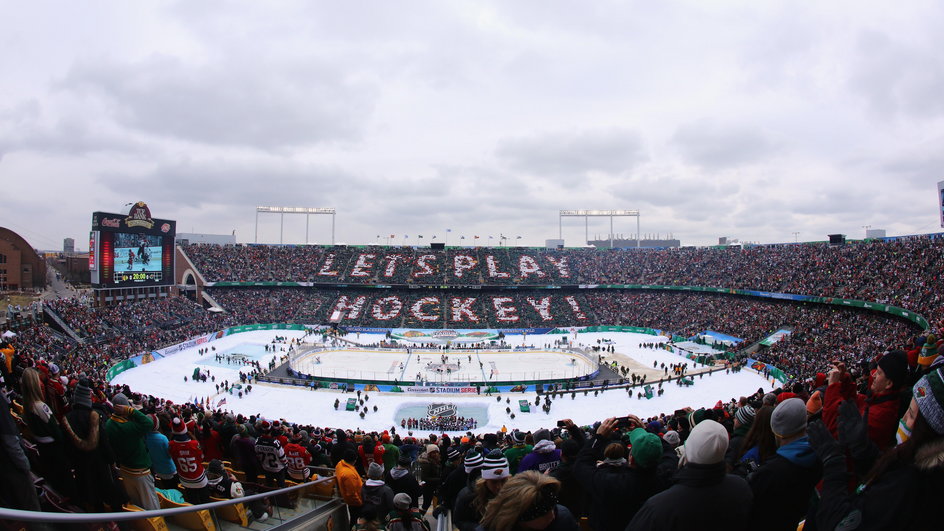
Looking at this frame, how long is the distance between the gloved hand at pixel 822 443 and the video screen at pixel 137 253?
194 ft

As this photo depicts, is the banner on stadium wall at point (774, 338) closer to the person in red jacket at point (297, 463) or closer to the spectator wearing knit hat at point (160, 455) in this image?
the person in red jacket at point (297, 463)

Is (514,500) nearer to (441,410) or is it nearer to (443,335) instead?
(441,410)

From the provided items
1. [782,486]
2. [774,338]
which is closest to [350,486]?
[782,486]

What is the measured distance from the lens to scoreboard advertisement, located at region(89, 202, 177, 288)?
1817 inches

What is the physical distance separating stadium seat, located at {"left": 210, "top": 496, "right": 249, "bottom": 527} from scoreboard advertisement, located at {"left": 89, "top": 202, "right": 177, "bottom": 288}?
173 ft

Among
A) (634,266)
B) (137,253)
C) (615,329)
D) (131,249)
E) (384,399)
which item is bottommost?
(384,399)

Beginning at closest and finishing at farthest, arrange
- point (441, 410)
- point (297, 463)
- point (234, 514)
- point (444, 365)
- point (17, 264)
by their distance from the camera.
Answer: point (234, 514) < point (297, 463) < point (441, 410) < point (444, 365) < point (17, 264)

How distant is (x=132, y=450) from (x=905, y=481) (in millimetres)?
6864

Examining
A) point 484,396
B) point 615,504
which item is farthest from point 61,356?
point 615,504

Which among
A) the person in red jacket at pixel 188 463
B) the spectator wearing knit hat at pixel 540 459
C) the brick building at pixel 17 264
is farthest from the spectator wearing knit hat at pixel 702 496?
the brick building at pixel 17 264

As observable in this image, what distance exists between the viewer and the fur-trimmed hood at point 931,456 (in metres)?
2.42

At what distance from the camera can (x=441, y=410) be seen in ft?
90.3

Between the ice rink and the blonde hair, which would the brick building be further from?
the blonde hair

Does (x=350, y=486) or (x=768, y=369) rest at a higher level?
(x=350, y=486)
